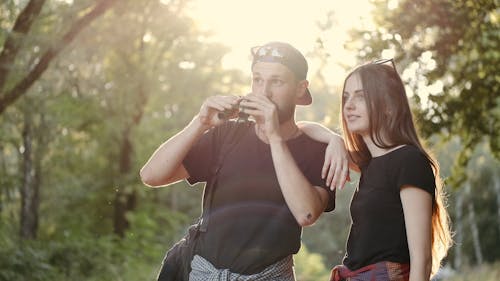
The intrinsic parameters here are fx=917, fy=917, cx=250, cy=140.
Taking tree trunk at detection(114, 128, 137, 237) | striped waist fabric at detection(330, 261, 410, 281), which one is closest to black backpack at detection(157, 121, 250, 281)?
striped waist fabric at detection(330, 261, 410, 281)

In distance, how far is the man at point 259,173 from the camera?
4.18m

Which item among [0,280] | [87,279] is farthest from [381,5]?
[87,279]

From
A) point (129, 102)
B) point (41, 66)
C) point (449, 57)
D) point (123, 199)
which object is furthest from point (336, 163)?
point (123, 199)

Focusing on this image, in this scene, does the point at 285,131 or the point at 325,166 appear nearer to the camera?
the point at 325,166

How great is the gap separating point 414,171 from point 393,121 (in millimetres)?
292

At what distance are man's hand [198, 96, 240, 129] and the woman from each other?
55 centimetres

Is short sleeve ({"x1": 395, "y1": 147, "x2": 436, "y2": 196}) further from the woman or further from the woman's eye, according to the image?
the woman's eye

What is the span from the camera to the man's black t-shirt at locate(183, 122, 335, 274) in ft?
14.0

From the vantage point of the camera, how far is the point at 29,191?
27719mm

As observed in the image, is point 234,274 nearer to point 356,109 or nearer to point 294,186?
point 294,186

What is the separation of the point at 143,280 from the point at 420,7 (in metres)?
11.3

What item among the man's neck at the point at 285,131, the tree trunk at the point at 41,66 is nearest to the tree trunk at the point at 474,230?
the tree trunk at the point at 41,66

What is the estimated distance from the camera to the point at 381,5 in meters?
9.40

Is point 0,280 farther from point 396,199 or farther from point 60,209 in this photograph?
point 60,209
